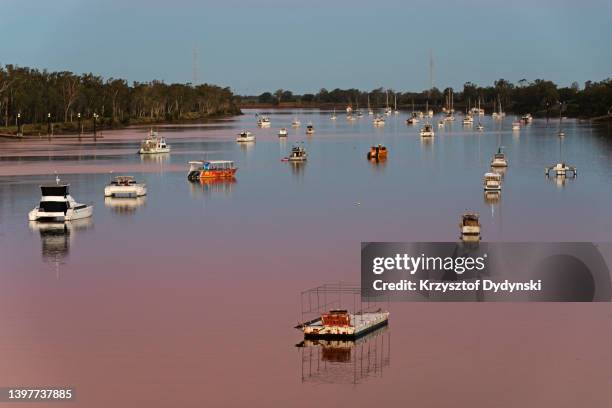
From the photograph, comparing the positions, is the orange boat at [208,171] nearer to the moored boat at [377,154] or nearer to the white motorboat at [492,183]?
the white motorboat at [492,183]

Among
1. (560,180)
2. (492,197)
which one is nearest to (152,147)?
(560,180)

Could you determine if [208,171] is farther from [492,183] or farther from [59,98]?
[59,98]

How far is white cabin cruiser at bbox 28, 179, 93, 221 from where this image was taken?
53812mm

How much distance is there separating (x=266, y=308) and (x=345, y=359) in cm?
593

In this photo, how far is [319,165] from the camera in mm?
92250

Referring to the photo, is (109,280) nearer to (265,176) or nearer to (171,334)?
(171,334)

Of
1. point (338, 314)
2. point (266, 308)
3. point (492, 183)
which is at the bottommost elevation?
point (266, 308)

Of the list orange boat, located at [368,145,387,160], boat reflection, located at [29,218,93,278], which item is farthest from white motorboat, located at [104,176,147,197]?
orange boat, located at [368,145,387,160]

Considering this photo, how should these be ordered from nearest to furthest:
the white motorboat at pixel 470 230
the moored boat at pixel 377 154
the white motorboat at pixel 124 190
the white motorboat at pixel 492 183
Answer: the white motorboat at pixel 470 230 → the white motorboat at pixel 124 190 → the white motorboat at pixel 492 183 → the moored boat at pixel 377 154

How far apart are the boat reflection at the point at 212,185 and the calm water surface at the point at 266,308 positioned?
0.84ft

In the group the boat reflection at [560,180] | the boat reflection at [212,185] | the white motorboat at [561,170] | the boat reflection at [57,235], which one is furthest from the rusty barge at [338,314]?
the white motorboat at [561,170]

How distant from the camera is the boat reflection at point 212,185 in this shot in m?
70.5

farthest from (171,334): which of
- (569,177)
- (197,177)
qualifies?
(569,177)

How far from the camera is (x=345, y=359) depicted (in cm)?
2845
